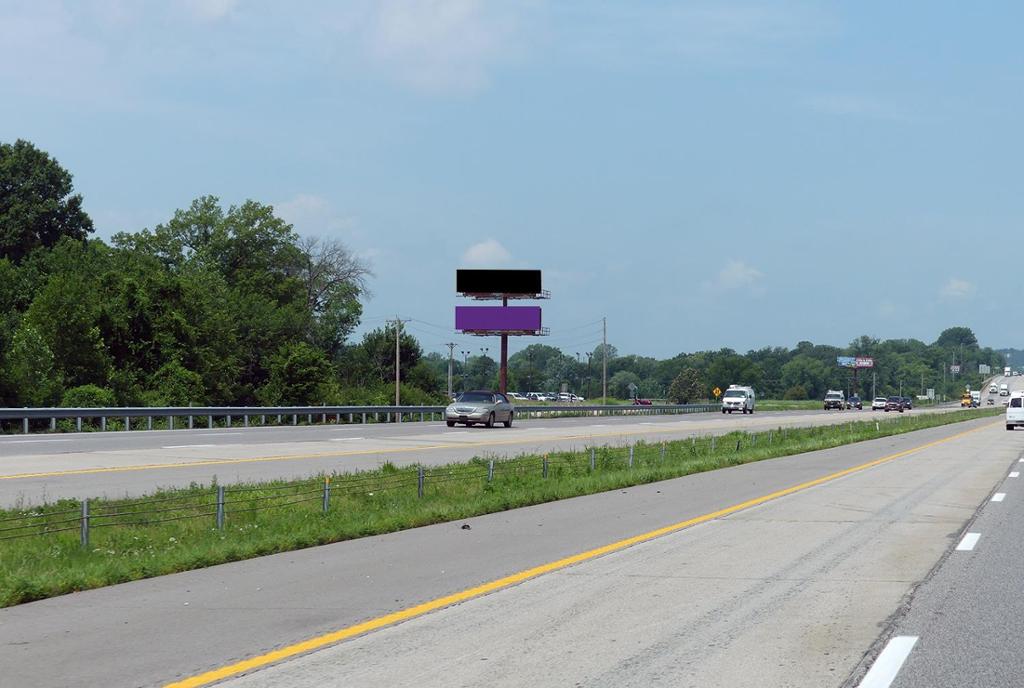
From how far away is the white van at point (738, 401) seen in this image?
9544cm

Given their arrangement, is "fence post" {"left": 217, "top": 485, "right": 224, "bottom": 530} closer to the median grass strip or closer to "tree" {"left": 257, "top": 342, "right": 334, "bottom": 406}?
the median grass strip

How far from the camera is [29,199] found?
268 ft

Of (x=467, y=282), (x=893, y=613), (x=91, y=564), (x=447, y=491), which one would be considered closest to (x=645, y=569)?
(x=893, y=613)

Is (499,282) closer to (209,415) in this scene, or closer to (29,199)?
(29,199)

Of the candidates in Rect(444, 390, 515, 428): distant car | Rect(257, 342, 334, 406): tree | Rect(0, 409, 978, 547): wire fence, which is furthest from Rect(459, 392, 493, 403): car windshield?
Rect(257, 342, 334, 406): tree

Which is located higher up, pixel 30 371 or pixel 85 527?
pixel 30 371

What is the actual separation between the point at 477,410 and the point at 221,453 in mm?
21267

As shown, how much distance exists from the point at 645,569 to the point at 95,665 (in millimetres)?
5941

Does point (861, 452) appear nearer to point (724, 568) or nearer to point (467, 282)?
point (724, 568)

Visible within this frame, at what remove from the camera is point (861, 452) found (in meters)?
38.2

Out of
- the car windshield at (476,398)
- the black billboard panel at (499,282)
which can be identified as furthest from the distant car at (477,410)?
the black billboard panel at (499,282)

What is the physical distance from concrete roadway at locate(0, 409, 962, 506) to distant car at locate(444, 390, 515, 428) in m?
1.26

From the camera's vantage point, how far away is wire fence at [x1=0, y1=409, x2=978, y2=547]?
1508 centimetres

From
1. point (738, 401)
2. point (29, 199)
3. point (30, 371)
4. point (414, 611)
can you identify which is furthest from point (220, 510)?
point (738, 401)
